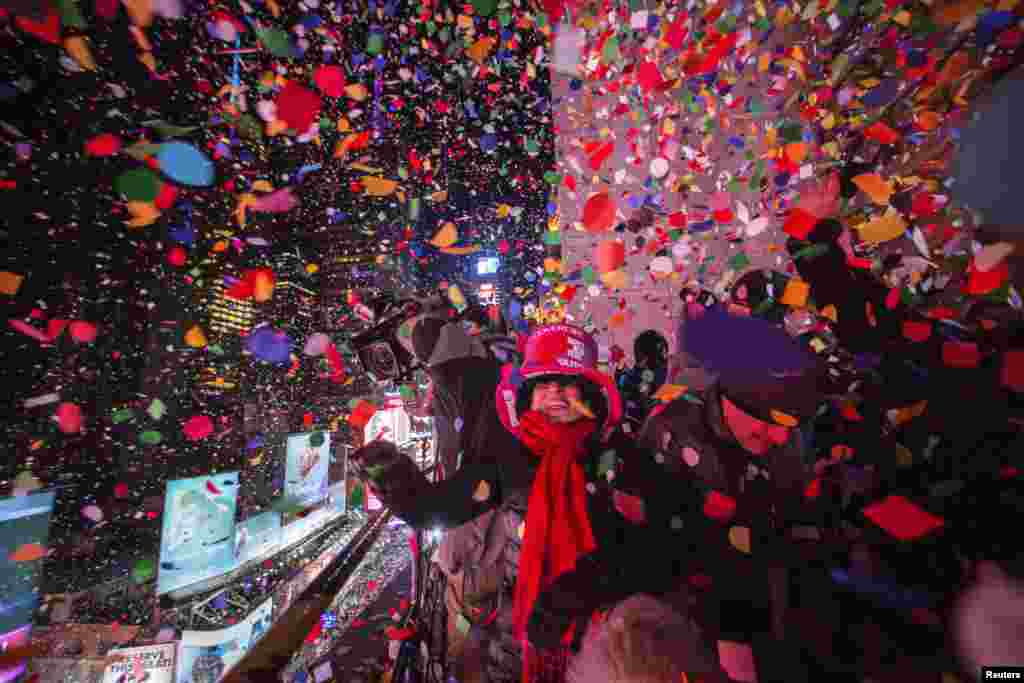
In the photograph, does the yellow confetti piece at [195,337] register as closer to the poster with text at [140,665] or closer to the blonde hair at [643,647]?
the poster with text at [140,665]

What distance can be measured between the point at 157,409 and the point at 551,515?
337 inches

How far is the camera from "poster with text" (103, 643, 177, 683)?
4492mm

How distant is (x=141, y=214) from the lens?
18.5 ft

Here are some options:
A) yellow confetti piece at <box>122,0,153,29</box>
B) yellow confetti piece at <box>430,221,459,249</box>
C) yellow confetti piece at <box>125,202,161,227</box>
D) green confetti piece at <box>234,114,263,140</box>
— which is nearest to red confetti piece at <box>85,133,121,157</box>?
yellow confetti piece at <box>125,202,161,227</box>

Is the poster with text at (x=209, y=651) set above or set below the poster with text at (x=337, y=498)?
below

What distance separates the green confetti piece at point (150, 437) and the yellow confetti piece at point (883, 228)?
10.1m

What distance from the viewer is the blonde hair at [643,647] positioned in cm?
130

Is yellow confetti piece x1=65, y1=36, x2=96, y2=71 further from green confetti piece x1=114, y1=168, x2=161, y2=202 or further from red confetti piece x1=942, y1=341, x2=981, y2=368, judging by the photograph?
red confetti piece x1=942, y1=341, x2=981, y2=368

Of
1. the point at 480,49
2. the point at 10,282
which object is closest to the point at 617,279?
the point at 480,49

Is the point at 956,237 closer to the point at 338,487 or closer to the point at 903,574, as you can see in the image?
the point at 903,574

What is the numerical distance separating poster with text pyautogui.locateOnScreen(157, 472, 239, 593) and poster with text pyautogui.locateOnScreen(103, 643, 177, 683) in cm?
149

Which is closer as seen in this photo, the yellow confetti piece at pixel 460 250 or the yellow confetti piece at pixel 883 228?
the yellow confetti piece at pixel 883 228

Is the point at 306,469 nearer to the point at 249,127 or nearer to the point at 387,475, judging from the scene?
the point at 249,127

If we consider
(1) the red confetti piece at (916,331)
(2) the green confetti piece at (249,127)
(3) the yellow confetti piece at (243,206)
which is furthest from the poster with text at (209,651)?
(2) the green confetti piece at (249,127)
